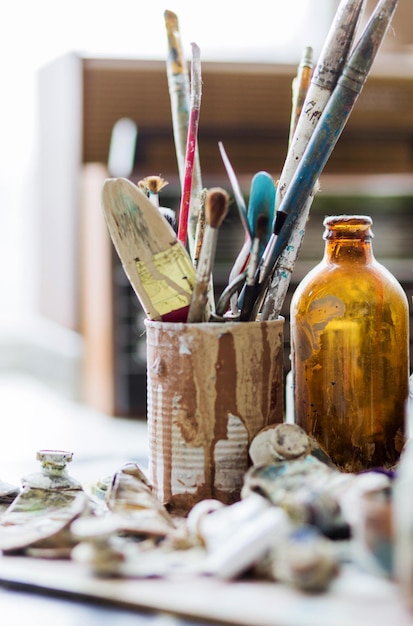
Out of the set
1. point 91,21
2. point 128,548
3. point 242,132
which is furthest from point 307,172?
point 91,21

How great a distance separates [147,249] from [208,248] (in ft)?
0.12

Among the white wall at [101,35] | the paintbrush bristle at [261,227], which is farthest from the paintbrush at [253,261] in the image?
the white wall at [101,35]

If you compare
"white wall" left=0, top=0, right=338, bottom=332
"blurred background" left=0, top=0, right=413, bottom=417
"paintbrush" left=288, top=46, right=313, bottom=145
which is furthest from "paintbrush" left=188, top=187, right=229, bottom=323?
"white wall" left=0, top=0, right=338, bottom=332

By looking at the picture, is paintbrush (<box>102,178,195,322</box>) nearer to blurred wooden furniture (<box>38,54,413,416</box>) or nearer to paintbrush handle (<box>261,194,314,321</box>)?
paintbrush handle (<box>261,194,314,321</box>)

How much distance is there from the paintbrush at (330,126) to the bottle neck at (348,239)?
24 millimetres

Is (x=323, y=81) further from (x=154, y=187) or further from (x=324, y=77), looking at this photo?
(x=154, y=187)

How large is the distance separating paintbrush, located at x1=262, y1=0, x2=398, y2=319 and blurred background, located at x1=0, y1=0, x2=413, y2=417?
3.42 feet

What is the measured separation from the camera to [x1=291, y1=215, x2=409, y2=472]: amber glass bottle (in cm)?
53

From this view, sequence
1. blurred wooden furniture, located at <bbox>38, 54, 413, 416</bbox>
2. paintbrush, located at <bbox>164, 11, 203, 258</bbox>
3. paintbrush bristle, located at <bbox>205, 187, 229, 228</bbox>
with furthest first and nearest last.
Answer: blurred wooden furniture, located at <bbox>38, 54, 413, 416</bbox>
paintbrush, located at <bbox>164, 11, 203, 258</bbox>
paintbrush bristle, located at <bbox>205, 187, 229, 228</bbox>

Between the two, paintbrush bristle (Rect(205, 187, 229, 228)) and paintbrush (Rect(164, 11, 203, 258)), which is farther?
paintbrush (Rect(164, 11, 203, 258))

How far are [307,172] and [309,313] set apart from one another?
0.09 metres

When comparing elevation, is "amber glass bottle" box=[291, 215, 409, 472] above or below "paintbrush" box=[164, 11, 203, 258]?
below

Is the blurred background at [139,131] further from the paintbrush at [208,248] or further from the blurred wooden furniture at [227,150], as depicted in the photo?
the paintbrush at [208,248]

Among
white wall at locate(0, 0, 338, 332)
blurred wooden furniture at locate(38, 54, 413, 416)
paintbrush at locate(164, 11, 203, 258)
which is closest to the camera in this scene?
paintbrush at locate(164, 11, 203, 258)
